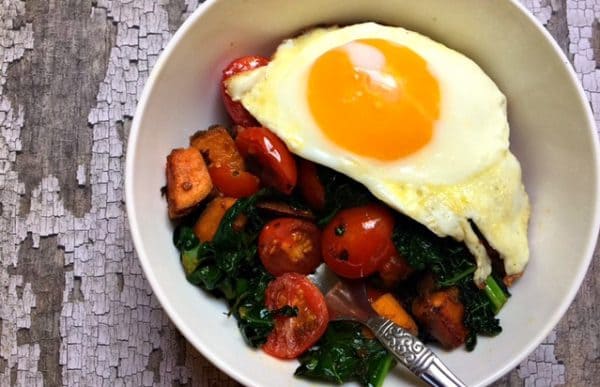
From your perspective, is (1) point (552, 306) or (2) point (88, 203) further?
(2) point (88, 203)

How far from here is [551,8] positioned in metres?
3.06

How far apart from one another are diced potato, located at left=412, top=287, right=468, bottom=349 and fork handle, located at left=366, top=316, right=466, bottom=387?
123 mm

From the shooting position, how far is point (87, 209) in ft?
9.50

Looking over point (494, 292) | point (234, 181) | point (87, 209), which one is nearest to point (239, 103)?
point (234, 181)

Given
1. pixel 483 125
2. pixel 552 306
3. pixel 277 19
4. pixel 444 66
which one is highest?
pixel 277 19

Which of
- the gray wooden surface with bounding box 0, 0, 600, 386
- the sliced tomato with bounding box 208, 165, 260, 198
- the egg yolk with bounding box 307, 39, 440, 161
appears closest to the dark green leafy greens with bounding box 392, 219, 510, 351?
the egg yolk with bounding box 307, 39, 440, 161

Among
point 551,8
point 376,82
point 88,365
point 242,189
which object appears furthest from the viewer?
point 551,8

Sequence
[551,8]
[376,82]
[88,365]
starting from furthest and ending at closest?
[551,8] < [88,365] < [376,82]

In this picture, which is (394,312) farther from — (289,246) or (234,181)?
(234,181)

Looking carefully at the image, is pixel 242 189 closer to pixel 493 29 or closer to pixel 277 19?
pixel 277 19

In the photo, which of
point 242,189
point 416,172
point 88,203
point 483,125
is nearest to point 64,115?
point 88,203

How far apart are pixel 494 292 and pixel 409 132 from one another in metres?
0.66

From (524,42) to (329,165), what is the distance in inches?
32.6

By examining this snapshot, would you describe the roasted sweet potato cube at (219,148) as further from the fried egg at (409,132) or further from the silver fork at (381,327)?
the silver fork at (381,327)
